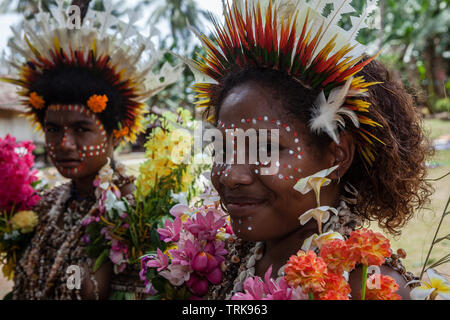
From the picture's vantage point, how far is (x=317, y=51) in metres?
1.31

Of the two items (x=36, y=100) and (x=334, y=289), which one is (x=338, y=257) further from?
(x=36, y=100)

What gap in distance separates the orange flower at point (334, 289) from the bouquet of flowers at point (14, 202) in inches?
99.1

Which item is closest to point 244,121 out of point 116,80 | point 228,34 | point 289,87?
point 289,87

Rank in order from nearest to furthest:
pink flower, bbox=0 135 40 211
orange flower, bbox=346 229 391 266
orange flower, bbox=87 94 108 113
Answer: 1. orange flower, bbox=346 229 391 266
2. orange flower, bbox=87 94 108 113
3. pink flower, bbox=0 135 40 211

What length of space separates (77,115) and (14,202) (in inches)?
37.6

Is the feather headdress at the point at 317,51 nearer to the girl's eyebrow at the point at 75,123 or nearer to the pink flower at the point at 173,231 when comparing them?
the pink flower at the point at 173,231

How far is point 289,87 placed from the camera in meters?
1.35

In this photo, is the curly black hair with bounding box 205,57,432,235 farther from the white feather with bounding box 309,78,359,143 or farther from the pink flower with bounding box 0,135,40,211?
the pink flower with bounding box 0,135,40,211

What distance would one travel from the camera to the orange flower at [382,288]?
94 centimetres

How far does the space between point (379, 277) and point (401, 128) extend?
0.67m

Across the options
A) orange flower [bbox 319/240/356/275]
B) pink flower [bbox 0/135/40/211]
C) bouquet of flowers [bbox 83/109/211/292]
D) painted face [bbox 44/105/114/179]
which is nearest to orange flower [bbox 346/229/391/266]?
orange flower [bbox 319/240/356/275]

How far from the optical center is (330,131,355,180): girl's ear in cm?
133

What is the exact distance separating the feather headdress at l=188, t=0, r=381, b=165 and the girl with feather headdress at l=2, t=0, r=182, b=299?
1.50m

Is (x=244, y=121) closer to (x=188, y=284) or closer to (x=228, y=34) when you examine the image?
(x=228, y=34)
